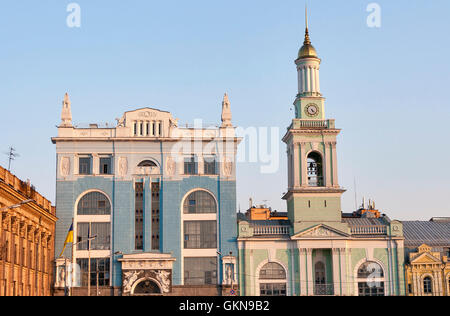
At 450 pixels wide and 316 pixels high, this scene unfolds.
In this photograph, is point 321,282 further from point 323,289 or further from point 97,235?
point 97,235

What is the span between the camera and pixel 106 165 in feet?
293

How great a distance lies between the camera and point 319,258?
88.1 meters

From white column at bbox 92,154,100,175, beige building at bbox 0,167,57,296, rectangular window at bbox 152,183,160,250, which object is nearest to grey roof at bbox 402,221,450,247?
rectangular window at bbox 152,183,160,250

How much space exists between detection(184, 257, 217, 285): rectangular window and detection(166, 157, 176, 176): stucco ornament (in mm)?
10393

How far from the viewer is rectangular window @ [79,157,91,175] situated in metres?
88.9

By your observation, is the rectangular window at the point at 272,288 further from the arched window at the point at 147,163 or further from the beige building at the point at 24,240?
the beige building at the point at 24,240

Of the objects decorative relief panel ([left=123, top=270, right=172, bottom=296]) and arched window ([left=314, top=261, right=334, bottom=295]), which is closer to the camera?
decorative relief panel ([left=123, top=270, right=172, bottom=296])

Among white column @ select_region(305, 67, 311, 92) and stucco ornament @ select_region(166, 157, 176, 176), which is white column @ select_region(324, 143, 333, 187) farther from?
stucco ornament @ select_region(166, 157, 176, 176)

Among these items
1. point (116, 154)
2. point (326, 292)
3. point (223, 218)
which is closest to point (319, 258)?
point (326, 292)

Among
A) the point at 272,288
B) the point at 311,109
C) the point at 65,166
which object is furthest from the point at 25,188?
the point at 311,109

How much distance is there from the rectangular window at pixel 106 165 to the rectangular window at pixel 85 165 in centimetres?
141

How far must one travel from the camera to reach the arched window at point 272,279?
85750 millimetres

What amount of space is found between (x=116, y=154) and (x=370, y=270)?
32614mm

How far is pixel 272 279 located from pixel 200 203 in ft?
39.9
